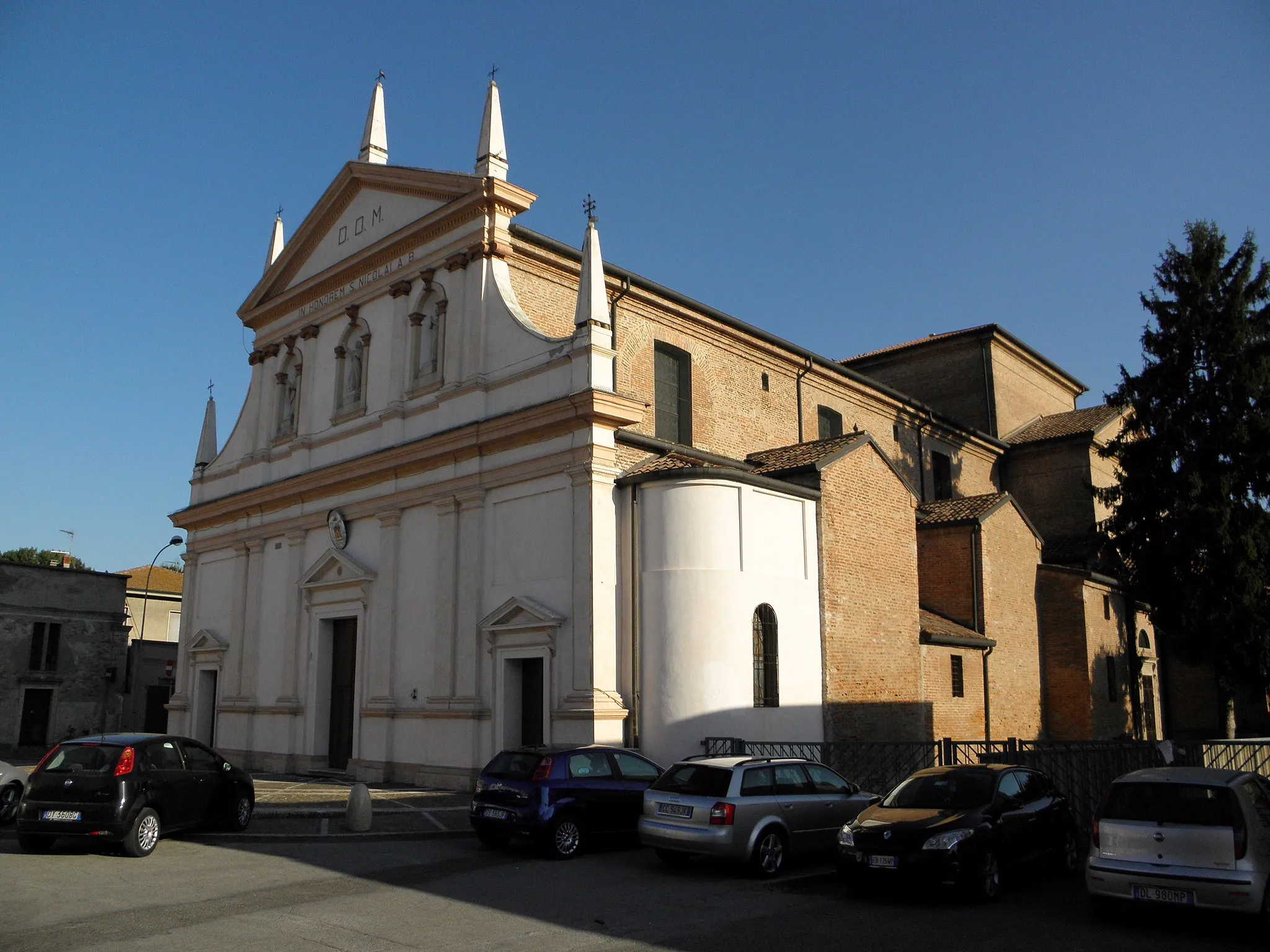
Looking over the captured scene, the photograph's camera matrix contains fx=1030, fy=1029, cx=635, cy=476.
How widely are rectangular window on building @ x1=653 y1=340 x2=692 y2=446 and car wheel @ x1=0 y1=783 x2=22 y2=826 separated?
13.6 m

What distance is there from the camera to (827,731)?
19.6 meters

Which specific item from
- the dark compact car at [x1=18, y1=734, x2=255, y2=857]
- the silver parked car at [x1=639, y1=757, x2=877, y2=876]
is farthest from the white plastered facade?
the dark compact car at [x1=18, y1=734, x2=255, y2=857]

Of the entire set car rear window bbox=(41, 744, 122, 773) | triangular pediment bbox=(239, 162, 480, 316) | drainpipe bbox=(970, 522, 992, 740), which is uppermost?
triangular pediment bbox=(239, 162, 480, 316)

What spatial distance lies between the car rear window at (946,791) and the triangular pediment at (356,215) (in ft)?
48.4

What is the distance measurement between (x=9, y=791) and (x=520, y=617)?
836 cm

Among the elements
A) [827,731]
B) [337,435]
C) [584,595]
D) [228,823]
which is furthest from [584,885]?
[337,435]

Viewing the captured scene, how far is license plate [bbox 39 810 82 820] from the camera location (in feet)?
39.7

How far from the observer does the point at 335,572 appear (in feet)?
76.2

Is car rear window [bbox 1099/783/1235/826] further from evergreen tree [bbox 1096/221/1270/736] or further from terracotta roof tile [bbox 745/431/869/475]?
evergreen tree [bbox 1096/221/1270/736]

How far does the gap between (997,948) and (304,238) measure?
23325mm

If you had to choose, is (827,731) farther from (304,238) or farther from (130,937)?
(304,238)

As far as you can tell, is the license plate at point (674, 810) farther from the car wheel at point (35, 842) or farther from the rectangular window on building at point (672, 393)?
the rectangular window on building at point (672, 393)

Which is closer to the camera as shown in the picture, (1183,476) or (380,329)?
(380,329)

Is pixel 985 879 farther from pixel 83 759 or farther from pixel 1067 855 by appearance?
pixel 83 759
